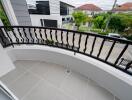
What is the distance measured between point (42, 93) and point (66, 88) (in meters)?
0.38

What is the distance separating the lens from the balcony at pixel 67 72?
1.31m

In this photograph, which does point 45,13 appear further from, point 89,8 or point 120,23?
point 89,8

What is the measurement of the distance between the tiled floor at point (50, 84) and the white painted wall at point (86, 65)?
0.38 ft

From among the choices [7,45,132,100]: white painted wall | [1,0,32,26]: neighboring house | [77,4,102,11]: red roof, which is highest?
[77,4,102,11]: red roof

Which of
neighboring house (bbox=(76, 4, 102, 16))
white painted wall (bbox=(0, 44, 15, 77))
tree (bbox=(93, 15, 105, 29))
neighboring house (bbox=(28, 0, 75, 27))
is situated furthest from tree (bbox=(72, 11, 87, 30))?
white painted wall (bbox=(0, 44, 15, 77))

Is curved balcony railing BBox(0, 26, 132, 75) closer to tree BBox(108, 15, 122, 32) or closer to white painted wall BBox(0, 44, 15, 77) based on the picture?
white painted wall BBox(0, 44, 15, 77)

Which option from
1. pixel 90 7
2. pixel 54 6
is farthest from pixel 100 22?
pixel 90 7

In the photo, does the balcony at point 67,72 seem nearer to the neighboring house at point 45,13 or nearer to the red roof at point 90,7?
the neighboring house at point 45,13

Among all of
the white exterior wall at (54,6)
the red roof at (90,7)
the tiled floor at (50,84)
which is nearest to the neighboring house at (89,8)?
the red roof at (90,7)

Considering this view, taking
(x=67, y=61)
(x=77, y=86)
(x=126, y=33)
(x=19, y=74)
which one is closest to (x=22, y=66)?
(x=19, y=74)

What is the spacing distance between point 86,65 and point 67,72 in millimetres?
425

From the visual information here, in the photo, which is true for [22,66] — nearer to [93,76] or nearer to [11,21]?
[93,76]

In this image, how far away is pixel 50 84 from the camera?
5.19 ft

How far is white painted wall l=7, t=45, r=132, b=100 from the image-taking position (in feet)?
4.09
